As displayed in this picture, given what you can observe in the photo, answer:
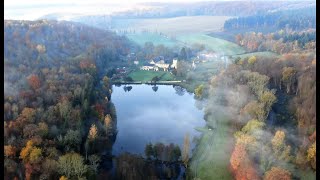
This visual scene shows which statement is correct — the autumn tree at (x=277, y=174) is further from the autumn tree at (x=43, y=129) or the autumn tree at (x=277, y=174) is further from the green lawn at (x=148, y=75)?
the green lawn at (x=148, y=75)

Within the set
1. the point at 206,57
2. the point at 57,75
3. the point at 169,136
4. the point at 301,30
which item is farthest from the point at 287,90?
the point at 206,57

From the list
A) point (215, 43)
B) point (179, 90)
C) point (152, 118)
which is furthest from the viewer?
point (179, 90)

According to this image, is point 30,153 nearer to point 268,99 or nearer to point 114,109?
point 114,109

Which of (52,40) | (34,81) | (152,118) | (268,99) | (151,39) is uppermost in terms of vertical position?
(52,40)

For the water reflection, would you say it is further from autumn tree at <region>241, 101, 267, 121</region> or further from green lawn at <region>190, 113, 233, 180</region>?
autumn tree at <region>241, 101, 267, 121</region>

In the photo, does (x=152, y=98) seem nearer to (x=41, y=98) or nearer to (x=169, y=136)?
(x=169, y=136)

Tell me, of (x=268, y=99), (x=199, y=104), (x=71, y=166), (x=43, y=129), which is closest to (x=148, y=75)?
(x=199, y=104)

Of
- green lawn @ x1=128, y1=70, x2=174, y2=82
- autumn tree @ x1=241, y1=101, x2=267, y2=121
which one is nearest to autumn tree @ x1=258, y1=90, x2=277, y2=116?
autumn tree @ x1=241, y1=101, x2=267, y2=121
